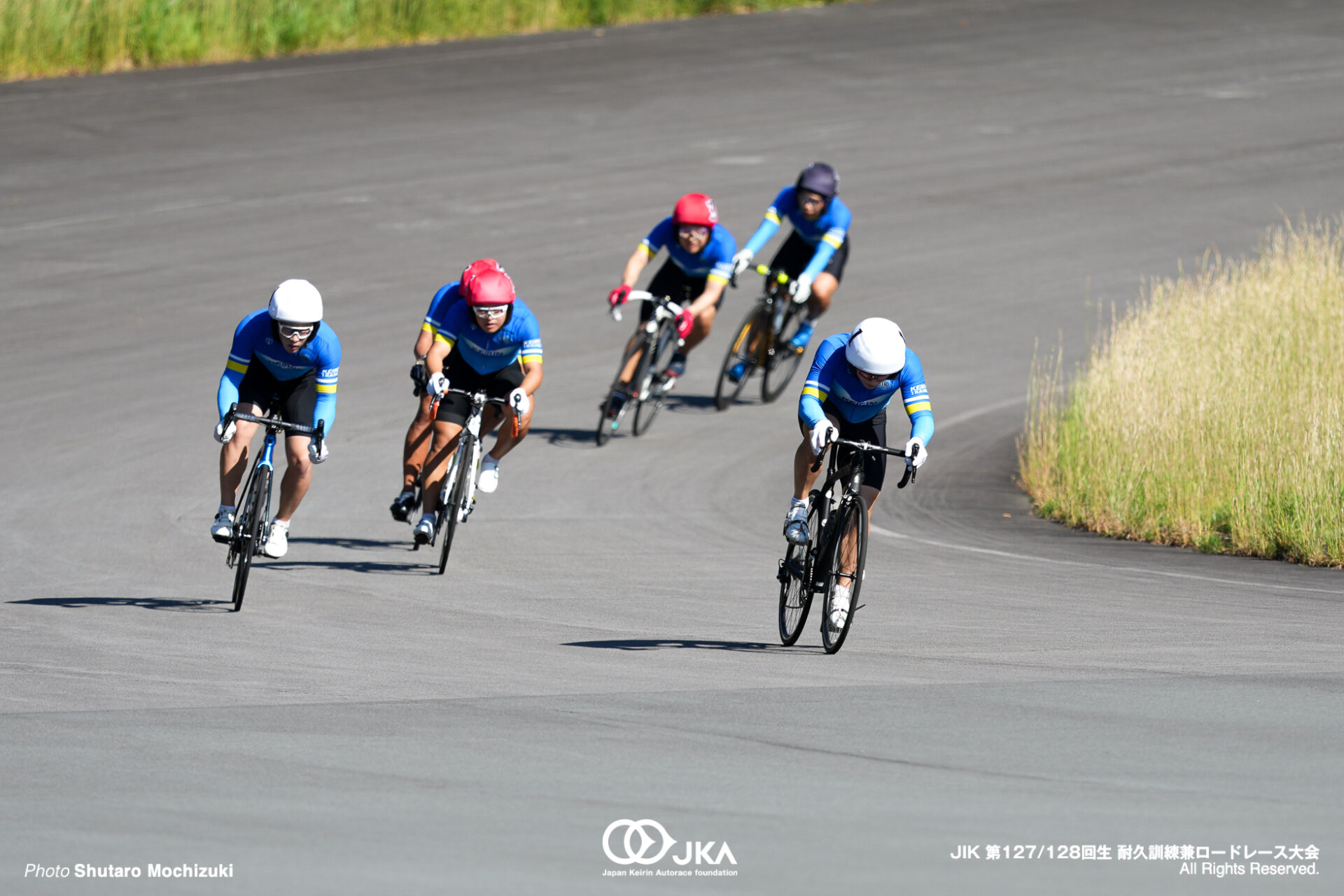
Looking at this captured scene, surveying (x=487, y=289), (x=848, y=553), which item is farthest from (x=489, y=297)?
(x=848, y=553)

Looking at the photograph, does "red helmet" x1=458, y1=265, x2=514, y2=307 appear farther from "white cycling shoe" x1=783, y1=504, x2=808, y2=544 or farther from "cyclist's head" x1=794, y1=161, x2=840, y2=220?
"cyclist's head" x1=794, y1=161, x2=840, y2=220

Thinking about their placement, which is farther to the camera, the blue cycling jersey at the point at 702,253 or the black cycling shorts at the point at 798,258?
the black cycling shorts at the point at 798,258

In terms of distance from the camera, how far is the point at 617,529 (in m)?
12.2

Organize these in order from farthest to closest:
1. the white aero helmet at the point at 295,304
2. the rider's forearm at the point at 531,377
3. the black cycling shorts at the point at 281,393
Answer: the rider's forearm at the point at 531,377
the black cycling shorts at the point at 281,393
the white aero helmet at the point at 295,304

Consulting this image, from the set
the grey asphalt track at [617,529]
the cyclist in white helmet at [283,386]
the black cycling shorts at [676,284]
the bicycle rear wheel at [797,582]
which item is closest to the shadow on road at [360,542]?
the grey asphalt track at [617,529]

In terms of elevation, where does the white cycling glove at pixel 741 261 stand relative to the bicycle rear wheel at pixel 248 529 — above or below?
above

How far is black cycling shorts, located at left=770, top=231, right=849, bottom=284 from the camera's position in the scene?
16.0m

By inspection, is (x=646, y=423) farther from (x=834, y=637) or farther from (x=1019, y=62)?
(x=1019, y=62)

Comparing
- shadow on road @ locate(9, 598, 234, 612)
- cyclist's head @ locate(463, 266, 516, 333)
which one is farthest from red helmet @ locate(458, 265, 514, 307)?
shadow on road @ locate(9, 598, 234, 612)

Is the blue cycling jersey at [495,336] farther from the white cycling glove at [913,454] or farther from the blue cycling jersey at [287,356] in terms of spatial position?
the white cycling glove at [913,454]

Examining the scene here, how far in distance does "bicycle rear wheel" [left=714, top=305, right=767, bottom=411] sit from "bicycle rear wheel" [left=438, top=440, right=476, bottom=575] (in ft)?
17.4

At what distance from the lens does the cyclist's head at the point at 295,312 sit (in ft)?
30.6

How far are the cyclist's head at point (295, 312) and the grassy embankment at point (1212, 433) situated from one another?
6.06 m

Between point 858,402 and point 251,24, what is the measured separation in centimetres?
2209
